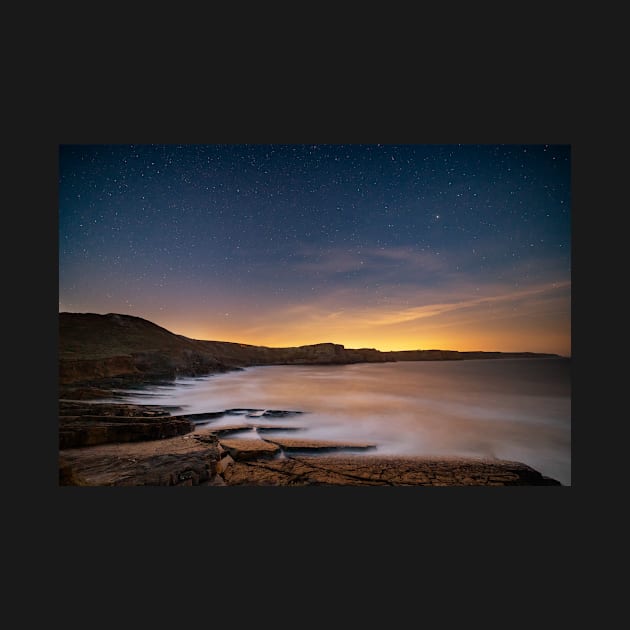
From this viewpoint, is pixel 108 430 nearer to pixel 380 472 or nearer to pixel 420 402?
pixel 380 472

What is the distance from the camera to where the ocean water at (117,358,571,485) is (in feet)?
10.3

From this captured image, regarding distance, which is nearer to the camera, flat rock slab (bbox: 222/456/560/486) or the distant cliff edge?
flat rock slab (bbox: 222/456/560/486)

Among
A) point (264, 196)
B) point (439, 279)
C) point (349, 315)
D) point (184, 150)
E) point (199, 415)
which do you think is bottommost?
point (199, 415)

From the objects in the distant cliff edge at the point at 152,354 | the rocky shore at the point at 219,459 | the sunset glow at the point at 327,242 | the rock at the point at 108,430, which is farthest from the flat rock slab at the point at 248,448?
the sunset glow at the point at 327,242

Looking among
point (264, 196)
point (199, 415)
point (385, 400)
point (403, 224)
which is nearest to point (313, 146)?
point (264, 196)

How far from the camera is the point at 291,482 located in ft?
9.52

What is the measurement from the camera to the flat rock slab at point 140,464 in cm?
279

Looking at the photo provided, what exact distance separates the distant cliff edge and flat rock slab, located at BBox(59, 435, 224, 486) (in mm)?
689

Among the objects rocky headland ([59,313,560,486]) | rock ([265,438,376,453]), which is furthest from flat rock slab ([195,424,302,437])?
rock ([265,438,376,453])

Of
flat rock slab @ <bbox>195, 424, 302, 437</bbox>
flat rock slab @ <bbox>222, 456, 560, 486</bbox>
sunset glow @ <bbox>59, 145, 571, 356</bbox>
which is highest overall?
sunset glow @ <bbox>59, 145, 571, 356</bbox>

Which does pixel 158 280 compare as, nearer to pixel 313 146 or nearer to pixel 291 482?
pixel 313 146

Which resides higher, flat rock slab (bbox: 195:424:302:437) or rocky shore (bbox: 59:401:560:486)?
flat rock slab (bbox: 195:424:302:437)

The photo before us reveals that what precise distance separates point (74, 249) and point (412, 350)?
382 centimetres

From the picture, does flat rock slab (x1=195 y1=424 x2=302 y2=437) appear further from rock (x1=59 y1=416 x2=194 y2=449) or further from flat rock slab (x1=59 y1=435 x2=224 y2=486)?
rock (x1=59 y1=416 x2=194 y2=449)
